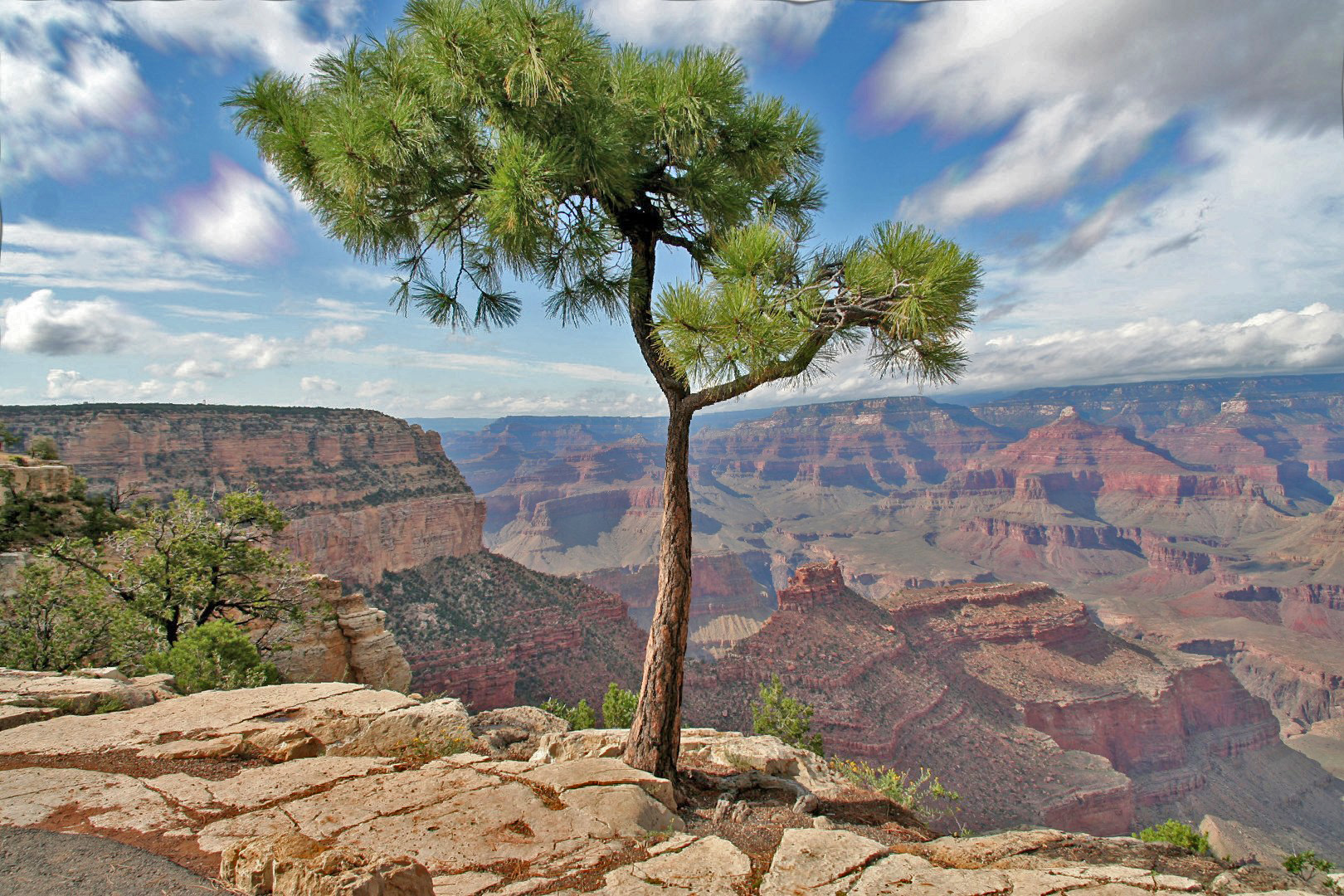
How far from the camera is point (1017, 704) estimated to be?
38438 mm

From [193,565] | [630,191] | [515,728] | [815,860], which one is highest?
[630,191]

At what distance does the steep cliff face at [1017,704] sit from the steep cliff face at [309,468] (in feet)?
70.0

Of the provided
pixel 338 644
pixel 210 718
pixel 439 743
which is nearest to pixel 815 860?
pixel 439 743

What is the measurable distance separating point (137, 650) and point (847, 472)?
625 ft

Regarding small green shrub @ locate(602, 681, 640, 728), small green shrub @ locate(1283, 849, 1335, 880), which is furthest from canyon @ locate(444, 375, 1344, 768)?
small green shrub @ locate(1283, 849, 1335, 880)

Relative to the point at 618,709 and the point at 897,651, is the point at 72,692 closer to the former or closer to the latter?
the point at 618,709

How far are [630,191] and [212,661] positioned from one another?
8.19 m

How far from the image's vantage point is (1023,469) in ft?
538

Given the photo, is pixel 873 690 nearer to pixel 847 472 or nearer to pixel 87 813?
pixel 87 813

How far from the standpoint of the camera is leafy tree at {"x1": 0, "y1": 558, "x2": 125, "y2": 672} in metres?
7.56

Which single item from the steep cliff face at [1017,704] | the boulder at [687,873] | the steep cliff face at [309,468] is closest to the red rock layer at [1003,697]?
the steep cliff face at [1017,704]

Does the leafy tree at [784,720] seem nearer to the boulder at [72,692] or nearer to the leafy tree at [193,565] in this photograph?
the leafy tree at [193,565]

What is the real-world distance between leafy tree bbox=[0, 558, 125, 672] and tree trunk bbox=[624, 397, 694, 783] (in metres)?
8.03

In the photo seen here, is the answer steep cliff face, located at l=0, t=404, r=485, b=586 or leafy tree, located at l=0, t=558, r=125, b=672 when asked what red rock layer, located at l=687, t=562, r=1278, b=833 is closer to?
steep cliff face, located at l=0, t=404, r=485, b=586
